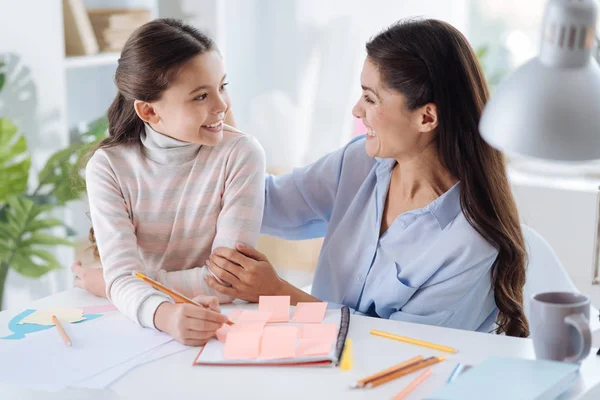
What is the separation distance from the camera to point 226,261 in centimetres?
154

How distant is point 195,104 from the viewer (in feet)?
5.12

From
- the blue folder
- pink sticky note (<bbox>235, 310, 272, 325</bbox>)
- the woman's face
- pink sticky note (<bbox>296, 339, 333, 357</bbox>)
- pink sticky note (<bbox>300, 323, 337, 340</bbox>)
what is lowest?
pink sticky note (<bbox>235, 310, 272, 325</bbox>)

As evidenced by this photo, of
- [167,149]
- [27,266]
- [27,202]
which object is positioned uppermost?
[167,149]

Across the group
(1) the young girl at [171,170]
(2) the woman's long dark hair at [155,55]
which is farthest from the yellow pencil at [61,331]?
(2) the woman's long dark hair at [155,55]

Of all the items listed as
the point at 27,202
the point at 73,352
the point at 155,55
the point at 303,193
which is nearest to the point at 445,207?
the point at 303,193

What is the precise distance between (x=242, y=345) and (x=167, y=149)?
18.3 inches

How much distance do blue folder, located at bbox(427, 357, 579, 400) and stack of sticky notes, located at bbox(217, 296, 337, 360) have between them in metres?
0.24

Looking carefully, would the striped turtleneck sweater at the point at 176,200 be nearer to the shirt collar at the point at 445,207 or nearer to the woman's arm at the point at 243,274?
the woman's arm at the point at 243,274

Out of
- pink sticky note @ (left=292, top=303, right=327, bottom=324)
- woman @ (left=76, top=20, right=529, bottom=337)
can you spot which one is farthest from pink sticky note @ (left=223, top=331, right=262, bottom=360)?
woman @ (left=76, top=20, right=529, bottom=337)

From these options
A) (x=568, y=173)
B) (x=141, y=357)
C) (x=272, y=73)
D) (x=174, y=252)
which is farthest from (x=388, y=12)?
(x=141, y=357)

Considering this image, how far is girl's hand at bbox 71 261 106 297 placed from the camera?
5.23 ft

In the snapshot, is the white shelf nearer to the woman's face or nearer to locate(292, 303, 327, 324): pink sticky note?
the woman's face

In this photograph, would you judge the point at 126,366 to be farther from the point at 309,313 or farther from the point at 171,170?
the point at 171,170

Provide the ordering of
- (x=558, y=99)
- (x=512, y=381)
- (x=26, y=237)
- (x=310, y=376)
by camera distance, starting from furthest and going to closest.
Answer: (x=26, y=237) < (x=310, y=376) < (x=512, y=381) < (x=558, y=99)
